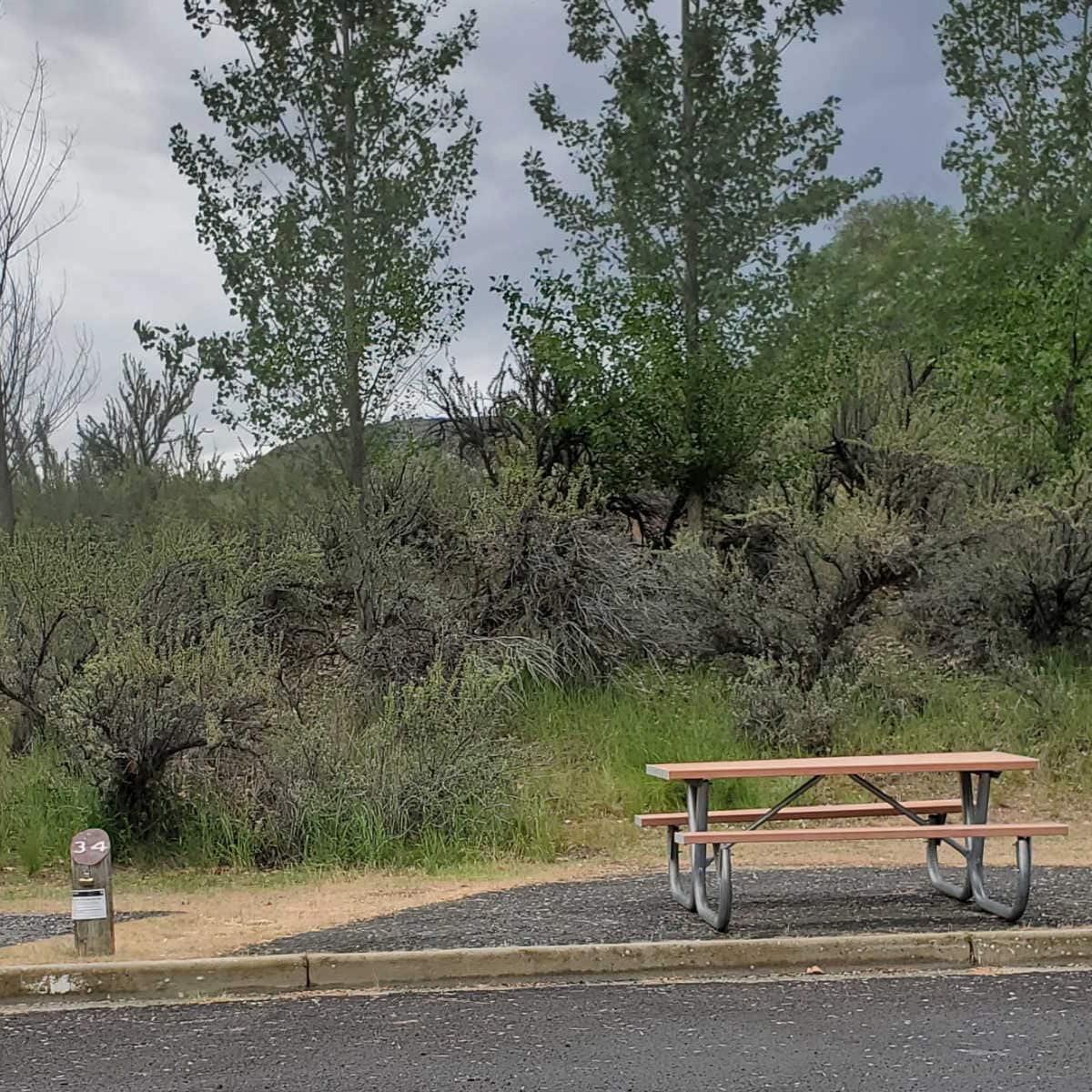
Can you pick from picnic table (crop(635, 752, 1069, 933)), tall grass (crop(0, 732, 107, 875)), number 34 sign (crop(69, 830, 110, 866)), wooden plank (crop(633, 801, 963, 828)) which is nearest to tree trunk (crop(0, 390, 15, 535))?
tall grass (crop(0, 732, 107, 875))

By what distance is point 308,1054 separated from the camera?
528 centimetres

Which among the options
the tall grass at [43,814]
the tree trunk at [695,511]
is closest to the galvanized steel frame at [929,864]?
the tall grass at [43,814]

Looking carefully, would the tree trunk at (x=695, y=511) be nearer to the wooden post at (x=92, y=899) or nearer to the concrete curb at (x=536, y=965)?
the concrete curb at (x=536, y=965)

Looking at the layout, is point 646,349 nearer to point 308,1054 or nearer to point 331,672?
point 331,672

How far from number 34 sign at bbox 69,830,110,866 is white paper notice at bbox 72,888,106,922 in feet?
0.51

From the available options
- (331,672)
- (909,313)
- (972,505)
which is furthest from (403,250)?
(909,313)

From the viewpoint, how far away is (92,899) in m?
6.73

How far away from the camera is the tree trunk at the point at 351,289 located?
1775 centimetres

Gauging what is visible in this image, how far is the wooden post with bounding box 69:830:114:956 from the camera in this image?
265 inches

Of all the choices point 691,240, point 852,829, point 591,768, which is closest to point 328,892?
point 852,829

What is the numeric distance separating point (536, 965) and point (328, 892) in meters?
2.98

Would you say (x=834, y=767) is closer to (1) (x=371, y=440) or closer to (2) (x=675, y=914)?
(2) (x=675, y=914)

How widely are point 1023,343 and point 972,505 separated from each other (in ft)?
13.0

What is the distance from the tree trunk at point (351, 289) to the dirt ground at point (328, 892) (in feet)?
25.7
